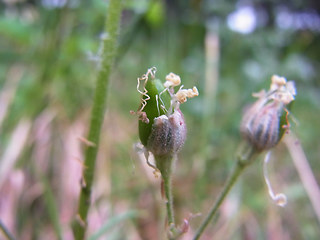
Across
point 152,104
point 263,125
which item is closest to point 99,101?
point 152,104

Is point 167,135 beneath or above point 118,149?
above

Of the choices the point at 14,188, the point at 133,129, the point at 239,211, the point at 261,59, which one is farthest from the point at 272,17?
the point at 14,188

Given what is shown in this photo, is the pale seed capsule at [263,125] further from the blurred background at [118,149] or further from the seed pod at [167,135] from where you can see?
the blurred background at [118,149]

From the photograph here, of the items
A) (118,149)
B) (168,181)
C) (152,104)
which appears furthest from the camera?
(118,149)

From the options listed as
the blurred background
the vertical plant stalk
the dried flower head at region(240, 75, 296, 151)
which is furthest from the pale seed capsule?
the blurred background

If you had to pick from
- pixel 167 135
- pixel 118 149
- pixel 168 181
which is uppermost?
pixel 167 135

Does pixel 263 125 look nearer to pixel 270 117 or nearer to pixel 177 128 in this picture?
pixel 270 117
